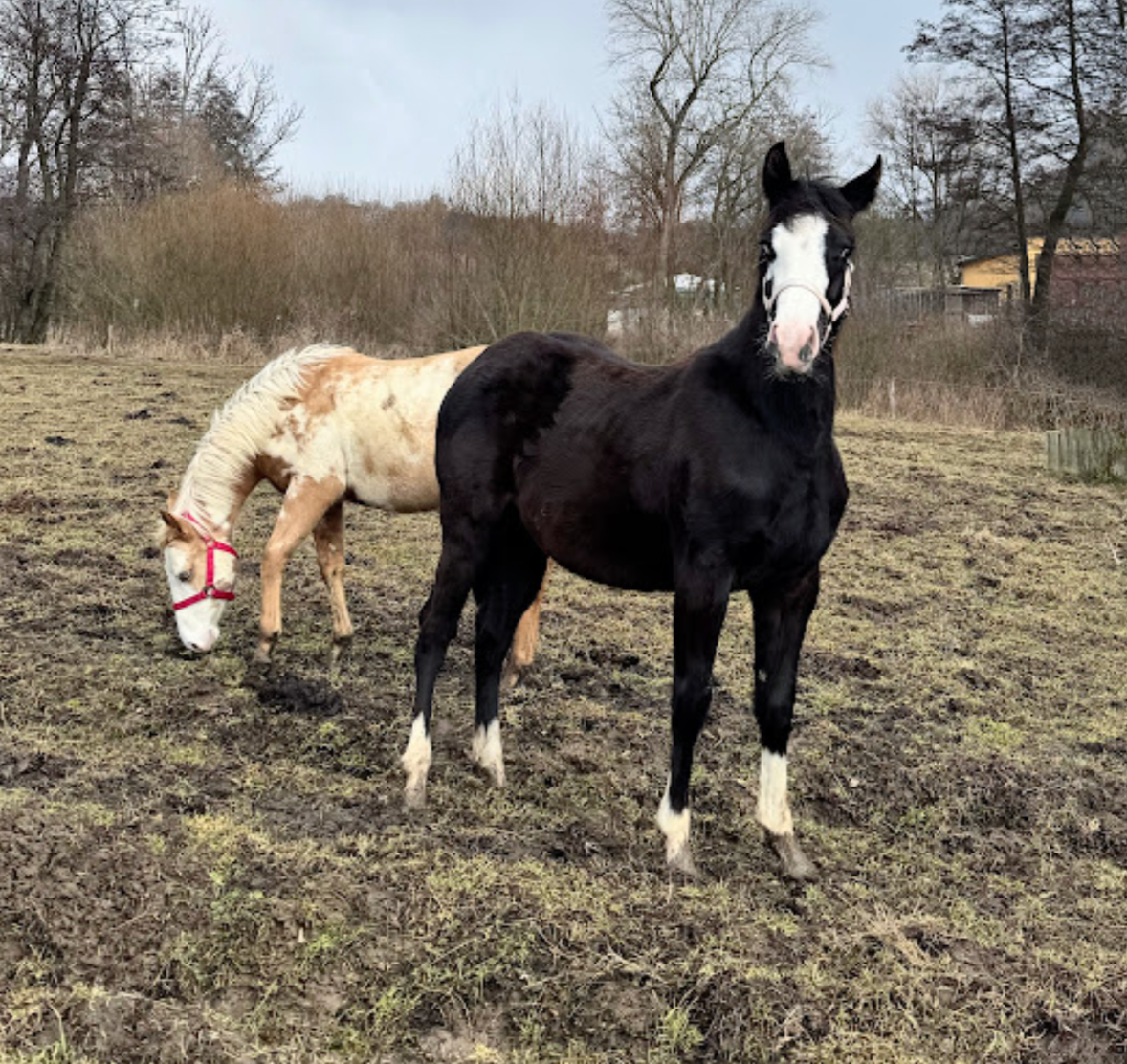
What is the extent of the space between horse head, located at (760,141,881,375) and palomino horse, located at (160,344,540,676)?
263 centimetres

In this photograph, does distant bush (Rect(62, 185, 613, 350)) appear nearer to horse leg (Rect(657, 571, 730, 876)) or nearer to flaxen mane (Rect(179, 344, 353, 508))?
flaxen mane (Rect(179, 344, 353, 508))

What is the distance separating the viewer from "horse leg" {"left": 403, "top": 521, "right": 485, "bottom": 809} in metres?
3.71

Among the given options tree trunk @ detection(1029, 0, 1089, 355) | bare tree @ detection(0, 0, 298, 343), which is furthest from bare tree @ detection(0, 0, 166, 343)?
tree trunk @ detection(1029, 0, 1089, 355)

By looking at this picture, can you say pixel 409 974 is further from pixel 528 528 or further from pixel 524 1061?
pixel 528 528

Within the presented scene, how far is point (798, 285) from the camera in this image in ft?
9.02

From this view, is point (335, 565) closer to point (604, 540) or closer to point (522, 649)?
point (522, 649)

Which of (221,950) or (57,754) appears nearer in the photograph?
(221,950)

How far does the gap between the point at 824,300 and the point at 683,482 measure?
662 mm

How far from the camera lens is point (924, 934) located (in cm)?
283

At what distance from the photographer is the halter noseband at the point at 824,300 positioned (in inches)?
108

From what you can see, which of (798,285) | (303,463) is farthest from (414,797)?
(303,463)

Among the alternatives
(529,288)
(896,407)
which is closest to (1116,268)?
(896,407)

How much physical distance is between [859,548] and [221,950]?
6.23 meters

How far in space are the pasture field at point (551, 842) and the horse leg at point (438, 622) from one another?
0.61ft
